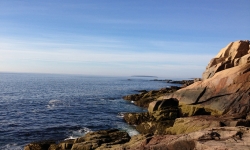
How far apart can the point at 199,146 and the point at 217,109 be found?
21196 millimetres

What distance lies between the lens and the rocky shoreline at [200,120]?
44.9 ft

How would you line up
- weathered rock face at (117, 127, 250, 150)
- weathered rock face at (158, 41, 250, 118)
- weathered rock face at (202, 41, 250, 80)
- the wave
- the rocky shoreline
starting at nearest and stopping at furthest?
weathered rock face at (117, 127, 250, 150) → the rocky shoreline → the wave → weathered rock face at (158, 41, 250, 118) → weathered rock face at (202, 41, 250, 80)

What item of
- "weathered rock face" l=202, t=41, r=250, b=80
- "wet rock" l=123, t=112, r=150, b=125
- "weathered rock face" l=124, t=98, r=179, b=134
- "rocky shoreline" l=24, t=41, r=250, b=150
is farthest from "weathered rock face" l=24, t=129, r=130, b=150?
"weathered rock face" l=202, t=41, r=250, b=80

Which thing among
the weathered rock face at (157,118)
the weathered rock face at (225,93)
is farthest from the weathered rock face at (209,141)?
the weathered rock face at (225,93)

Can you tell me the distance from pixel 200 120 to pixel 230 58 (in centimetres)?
2259

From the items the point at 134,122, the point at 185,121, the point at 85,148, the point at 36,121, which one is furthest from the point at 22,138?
the point at 185,121

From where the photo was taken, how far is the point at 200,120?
23.5 meters

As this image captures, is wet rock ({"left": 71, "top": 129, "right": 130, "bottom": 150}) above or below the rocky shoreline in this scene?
below

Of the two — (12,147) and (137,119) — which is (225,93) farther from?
(12,147)

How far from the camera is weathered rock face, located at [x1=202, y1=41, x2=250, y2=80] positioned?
37.7m

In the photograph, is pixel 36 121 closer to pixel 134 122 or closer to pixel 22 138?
pixel 22 138

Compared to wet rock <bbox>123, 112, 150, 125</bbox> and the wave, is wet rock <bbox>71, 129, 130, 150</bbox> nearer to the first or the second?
the wave

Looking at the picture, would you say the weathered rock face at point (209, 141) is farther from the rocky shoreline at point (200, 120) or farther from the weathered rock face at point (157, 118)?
the weathered rock face at point (157, 118)

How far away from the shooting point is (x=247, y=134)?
13.4 metres
